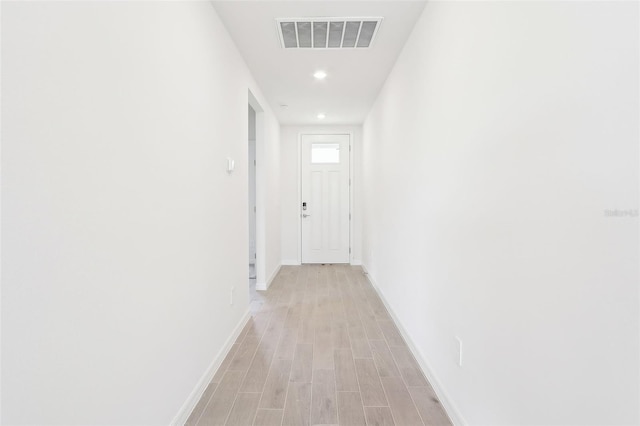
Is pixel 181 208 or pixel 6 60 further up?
pixel 6 60

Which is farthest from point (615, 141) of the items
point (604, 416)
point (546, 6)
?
point (604, 416)

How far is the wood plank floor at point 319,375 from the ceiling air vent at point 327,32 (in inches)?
97.3

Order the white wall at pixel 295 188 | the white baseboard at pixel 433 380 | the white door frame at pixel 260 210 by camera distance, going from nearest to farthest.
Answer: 1. the white baseboard at pixel 433 380
2. the white door frame at pixel 260 210
3. the white wall at pixel 295 188

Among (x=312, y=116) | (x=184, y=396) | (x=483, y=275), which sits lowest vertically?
(x=184, y=396)

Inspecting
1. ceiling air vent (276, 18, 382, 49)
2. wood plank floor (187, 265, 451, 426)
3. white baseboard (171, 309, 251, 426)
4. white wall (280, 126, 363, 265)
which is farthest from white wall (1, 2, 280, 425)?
white wall (280, 126, 363, 265)

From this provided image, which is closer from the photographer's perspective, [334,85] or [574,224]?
[574,224]

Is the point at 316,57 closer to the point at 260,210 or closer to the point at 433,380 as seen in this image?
the point at 260,210

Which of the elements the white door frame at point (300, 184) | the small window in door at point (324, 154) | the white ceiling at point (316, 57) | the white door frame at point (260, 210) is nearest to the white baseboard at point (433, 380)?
the white door frame at point (260, 210)

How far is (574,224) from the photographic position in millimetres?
859

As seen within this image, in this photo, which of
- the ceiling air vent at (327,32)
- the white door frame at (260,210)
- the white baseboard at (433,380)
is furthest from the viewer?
the white door frame at (260,210)

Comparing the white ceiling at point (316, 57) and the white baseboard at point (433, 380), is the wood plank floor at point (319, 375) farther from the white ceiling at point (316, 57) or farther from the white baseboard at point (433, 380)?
the white ceiling at point (316, 57)

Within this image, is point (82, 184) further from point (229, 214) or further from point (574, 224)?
point (229, 214)

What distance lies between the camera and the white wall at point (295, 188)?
5613mm

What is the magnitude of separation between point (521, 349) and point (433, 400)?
37.3 inches
